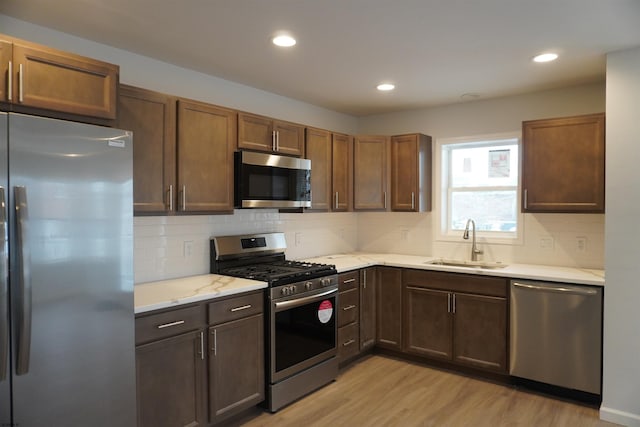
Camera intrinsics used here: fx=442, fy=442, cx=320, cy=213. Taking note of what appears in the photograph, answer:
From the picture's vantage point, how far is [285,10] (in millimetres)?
2336

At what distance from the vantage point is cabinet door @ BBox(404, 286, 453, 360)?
3.86 m

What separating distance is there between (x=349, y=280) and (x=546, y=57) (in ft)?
7.47

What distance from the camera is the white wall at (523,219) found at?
3.77m

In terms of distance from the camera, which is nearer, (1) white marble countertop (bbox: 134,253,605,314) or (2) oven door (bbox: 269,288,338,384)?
(1) white marble countertop (bbox: 134,253,605,314)

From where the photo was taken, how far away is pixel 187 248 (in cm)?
332

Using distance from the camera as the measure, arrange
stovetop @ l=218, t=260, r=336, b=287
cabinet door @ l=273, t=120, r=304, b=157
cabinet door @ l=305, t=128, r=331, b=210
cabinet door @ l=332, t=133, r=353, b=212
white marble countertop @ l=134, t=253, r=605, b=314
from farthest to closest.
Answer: cabinet door @ l=332, t=133, r=353, b=212 → cabinet door @ l=305, t=128, r=331, b=210 → cabinet door @ l=273, t=120, r=304, b=157 → stovetop @ l=218, t=260, r=336, b=287 → white marble countertop @ l=134, t=253, r=605, b=314

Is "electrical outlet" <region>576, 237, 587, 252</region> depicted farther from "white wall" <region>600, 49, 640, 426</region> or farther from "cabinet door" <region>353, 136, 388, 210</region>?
"cabinet door" <region>353, 136, 388, 210</region>

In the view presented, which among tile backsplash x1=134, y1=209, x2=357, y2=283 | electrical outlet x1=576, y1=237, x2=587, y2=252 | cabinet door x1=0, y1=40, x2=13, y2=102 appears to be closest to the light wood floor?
tile backsplash x1=134, y1=209, x2=357, y2=283

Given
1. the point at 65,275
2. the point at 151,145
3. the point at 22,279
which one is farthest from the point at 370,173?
the point at 22,279

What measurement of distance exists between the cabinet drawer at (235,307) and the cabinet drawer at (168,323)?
0.09 metres

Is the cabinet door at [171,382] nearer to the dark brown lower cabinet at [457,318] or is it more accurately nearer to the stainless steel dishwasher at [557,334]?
the dark brown lower cabinet at [457,318]

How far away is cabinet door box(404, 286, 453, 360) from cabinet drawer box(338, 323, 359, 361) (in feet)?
1.60

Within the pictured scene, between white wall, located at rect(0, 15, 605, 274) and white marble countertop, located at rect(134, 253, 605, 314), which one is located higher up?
white wall, located at rect(0, 15, 605, 274)

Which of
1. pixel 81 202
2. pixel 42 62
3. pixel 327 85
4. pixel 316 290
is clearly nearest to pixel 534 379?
pixel 316 290
